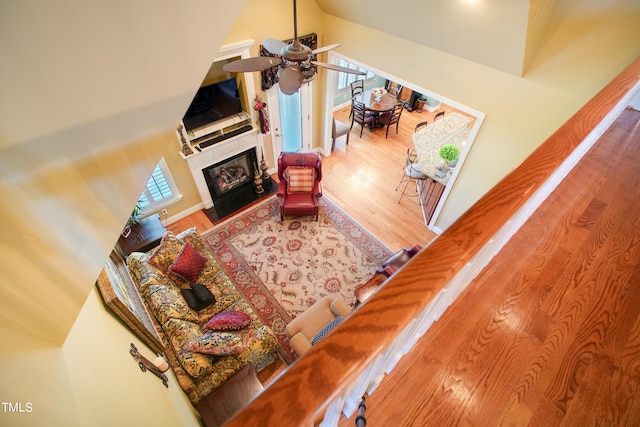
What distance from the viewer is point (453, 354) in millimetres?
1273

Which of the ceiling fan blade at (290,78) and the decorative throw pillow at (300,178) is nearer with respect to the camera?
the ceiling fan blade at (290,78)

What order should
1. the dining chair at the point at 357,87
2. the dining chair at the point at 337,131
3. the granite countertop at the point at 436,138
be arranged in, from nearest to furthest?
the granite countertop at the point at 436,138, the dining chair at the point at 337,131, the dining chair at the point at 357,87

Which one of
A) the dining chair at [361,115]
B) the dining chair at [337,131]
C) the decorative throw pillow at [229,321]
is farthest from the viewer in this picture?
the dining chair at [361,115]

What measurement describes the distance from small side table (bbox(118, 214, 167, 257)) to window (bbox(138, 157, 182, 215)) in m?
0.27

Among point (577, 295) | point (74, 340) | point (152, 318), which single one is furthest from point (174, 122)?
point (152, 318)

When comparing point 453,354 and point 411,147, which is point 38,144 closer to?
point 453,354

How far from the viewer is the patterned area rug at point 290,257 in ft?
13.5

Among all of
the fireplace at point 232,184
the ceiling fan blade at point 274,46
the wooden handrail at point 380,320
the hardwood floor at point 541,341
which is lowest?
the fireplace at point 232,184

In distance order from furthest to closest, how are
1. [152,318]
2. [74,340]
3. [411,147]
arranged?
1. [411,147]
2. [152,318]
3. [74,340]

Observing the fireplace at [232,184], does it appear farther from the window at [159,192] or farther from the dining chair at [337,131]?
the dining chair at [337,131]

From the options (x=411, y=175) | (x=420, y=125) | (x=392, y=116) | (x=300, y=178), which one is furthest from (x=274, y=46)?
(x=392, y=116)

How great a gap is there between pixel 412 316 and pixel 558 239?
5.31 ft

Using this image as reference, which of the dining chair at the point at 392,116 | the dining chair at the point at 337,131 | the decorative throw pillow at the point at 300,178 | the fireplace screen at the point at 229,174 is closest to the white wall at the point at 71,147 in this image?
the decorative throw pillow at the point at 300,178

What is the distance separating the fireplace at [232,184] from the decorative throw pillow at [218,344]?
2.61 meters
